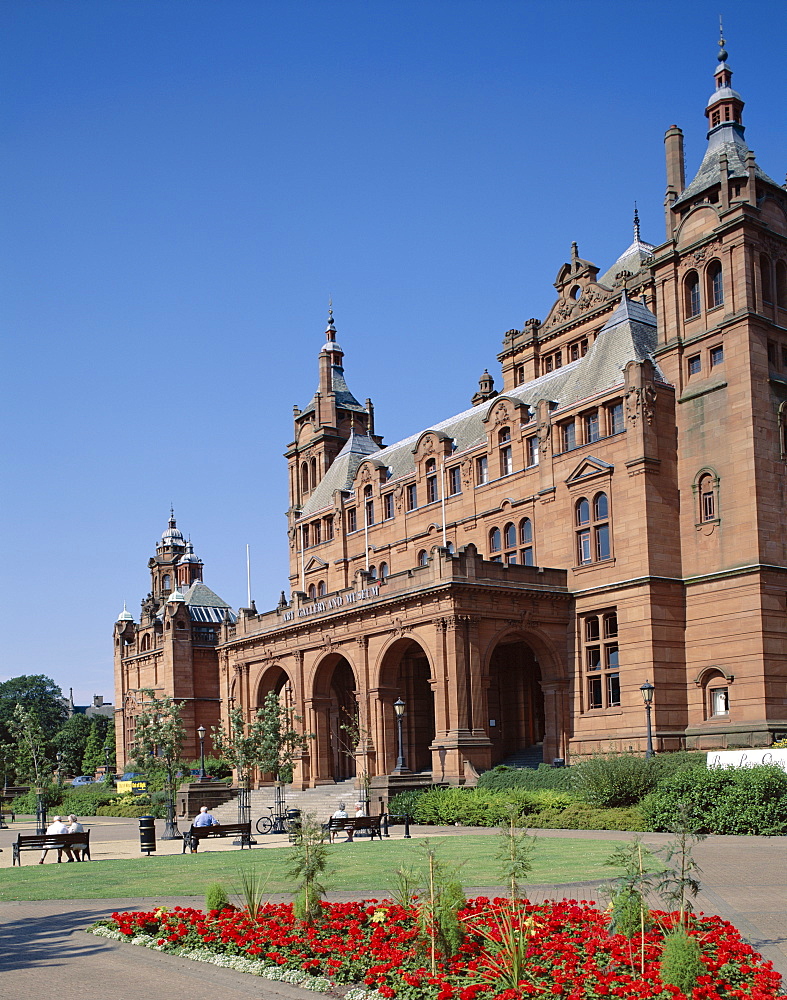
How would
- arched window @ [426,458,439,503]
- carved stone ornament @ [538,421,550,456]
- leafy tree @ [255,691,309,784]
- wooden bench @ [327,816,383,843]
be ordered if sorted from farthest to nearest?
arched window @ [426,458,439,503], carved stone ornament @ [538,421,550,456], leafy tree @ [255,691,309,784], wooden bench @ [327,816,383,843]

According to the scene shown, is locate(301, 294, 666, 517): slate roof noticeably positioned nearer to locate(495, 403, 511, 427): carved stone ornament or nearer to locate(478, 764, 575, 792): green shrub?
locate(495, 403, 511, 427): carved stone ornament

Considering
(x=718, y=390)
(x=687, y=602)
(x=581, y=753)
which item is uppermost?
(x=718, y=390)

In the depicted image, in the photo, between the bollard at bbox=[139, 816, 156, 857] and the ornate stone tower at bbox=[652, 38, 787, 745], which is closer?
the bollard at bbox=[139, 816, 156, 857]

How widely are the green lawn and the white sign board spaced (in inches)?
285

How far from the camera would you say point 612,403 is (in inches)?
1811

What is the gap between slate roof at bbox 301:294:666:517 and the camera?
47.2 meters

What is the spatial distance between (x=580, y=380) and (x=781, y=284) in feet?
30.9

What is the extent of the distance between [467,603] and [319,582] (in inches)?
925

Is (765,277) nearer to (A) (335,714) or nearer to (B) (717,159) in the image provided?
(B) (717,159)

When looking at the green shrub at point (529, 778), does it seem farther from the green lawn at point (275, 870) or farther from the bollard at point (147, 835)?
the bollard at point (147, 835)

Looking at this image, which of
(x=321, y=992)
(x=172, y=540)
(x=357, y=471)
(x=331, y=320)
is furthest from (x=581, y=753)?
(x=172, y=540)

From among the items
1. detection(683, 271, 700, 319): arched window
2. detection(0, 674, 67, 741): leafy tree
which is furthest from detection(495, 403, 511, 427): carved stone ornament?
detection(0, 674, 67, 741): leafy tree

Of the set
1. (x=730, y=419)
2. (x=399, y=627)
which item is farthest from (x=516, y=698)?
(x=730, y=419)

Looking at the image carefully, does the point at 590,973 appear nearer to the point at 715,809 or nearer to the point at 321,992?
the point at 321,992
